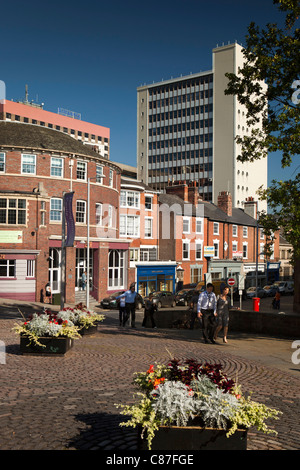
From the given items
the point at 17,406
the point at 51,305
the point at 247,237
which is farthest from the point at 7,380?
the point at 247,237

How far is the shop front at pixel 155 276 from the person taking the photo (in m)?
46.7

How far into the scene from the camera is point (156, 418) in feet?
16.6

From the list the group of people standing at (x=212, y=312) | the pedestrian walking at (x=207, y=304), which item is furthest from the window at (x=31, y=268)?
the pedestrian walking at (x=207, y=304)

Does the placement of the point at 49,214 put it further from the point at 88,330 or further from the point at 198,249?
the point at 198,249

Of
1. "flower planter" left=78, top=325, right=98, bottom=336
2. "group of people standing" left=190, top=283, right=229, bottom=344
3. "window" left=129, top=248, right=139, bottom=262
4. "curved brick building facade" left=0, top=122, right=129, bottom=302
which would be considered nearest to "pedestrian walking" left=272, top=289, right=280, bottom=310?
"curved brick building facade" left=0, top=122, right=129, bottom=302

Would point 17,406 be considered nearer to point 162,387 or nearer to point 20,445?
point 20,445

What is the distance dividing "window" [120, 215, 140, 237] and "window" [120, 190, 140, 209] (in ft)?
4.16

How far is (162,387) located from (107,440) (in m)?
1.35

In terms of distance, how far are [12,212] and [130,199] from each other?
54.4 feet

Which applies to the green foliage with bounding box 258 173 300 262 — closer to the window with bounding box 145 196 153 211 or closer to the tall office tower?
the window with bounding box 145 196 153 211

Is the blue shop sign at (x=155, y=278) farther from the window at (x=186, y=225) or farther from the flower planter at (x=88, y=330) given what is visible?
the flower planter at (x=88, y=330)

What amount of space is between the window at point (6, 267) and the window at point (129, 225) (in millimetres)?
15366

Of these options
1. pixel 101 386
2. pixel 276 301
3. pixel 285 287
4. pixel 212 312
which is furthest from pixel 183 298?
pixel 101 386

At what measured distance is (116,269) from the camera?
142 feet
